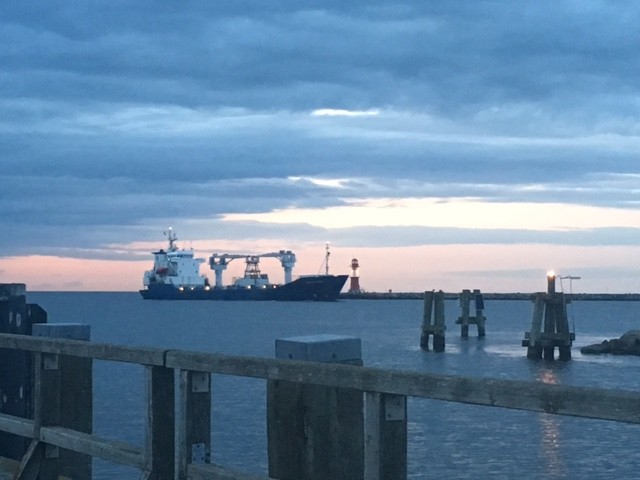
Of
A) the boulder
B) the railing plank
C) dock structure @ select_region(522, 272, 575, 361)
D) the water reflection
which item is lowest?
the water reflection

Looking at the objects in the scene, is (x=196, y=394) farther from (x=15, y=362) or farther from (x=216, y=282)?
(x=216, y=282)

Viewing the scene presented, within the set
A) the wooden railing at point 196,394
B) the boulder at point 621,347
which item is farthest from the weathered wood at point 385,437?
the boulder at point 621,347

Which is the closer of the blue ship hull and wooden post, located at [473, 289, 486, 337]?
wooden post, located at [473, 289, 486, 337]

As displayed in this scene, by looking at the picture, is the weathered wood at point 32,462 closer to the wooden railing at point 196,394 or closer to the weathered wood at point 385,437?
the wooden railing at point 196,394

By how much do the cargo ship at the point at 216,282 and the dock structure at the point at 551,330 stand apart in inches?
4544

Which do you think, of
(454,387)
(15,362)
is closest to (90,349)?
(454,387)

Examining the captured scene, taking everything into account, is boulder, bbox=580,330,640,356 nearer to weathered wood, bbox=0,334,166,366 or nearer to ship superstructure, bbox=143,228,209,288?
weathered wood, bbox=0,334,166,366

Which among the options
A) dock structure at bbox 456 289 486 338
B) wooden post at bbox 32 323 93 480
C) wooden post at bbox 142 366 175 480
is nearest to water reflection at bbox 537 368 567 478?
wooden post at bbox 32 323 93 480

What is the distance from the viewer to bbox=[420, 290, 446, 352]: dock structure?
58469 mm

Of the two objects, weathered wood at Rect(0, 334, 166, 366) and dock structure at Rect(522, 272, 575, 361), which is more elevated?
weathered wood at Rect(0, 334, 166, 366)

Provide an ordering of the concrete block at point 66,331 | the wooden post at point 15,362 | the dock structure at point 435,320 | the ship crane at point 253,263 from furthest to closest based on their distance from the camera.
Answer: the ship crane at point 253,263
the dock structure at point 435,320
the wooden post at point 15,362
the concrete block at point 66,331

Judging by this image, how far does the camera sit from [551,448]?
25.2 meters

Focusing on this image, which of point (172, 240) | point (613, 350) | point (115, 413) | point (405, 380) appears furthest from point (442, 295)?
point (172, 240)

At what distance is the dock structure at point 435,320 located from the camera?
5847 centimetres
